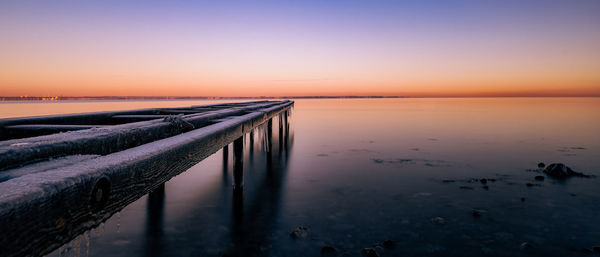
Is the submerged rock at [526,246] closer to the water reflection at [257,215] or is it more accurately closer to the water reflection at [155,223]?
the water reflection at [257,215]

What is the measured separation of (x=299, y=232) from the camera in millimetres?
5547

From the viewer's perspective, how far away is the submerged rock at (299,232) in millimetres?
5435

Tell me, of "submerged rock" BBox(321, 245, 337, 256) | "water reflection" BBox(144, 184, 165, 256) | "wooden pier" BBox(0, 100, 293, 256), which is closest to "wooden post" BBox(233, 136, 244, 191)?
"water reflection" BBox(144, 184, 165, 256)

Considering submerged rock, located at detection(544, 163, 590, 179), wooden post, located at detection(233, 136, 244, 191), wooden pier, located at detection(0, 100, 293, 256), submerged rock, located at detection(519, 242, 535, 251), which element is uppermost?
wooden pier, located at detection(0, 100, 293, 256)

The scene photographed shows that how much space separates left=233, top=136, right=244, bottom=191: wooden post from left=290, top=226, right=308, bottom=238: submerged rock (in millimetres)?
1942

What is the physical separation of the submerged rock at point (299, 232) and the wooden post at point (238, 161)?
6.37ft

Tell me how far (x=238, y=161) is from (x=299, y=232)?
207cm

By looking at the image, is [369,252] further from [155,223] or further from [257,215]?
[155,223]

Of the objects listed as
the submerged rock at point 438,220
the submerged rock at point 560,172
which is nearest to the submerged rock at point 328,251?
the submerged rock at point 438,220

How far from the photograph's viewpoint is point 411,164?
11.5m

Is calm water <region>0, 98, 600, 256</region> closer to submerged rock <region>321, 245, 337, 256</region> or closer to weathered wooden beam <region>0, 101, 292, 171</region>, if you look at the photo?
submerged rock <region>321, 245, 337, 256</region>

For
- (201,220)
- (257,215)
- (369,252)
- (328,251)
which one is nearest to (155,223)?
(201,220)

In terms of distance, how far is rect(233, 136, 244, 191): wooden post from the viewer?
639cm

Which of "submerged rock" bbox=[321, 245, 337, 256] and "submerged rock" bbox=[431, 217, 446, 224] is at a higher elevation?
"submerged rock" bbox=[431, 217, 446, 224]
